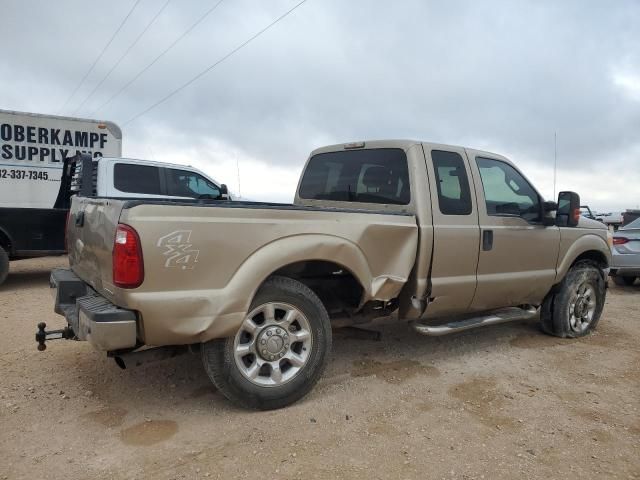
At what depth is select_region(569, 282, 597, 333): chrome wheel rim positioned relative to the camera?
5609 millimetres

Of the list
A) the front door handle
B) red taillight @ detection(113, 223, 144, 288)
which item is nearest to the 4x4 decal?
red taillight @ detection(113, 223, 144, 288)

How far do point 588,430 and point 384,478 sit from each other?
5.01 feet

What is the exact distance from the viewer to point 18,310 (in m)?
6.44

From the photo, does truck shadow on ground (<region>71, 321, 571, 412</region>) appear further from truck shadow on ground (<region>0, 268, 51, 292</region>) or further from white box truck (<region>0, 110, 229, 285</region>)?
truck shadow on ground (<region>0, 268, 51, 292</region>)

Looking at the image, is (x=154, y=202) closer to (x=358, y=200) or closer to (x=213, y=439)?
(x=213, y=439)

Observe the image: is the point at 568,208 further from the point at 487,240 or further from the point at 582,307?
the point at 582,307

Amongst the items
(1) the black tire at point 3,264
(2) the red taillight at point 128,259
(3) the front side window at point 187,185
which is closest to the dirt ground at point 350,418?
(2) the red taillight at point 128,259

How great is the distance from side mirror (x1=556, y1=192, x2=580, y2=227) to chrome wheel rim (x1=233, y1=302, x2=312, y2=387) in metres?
3.03

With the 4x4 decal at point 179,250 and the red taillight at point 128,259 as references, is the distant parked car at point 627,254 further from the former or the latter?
the red taillight at point 128,259

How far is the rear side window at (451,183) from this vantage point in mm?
4319

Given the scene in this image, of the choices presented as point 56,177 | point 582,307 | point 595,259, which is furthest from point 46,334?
point 56,177

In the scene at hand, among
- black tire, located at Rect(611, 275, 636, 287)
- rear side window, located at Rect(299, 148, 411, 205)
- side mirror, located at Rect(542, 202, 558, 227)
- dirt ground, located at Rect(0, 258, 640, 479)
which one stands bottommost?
dirt ground, located at Rect(0, 258, 640, 479)

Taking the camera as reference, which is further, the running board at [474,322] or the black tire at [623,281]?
the black tire at [623,281]

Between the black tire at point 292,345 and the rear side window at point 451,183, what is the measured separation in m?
1.46
